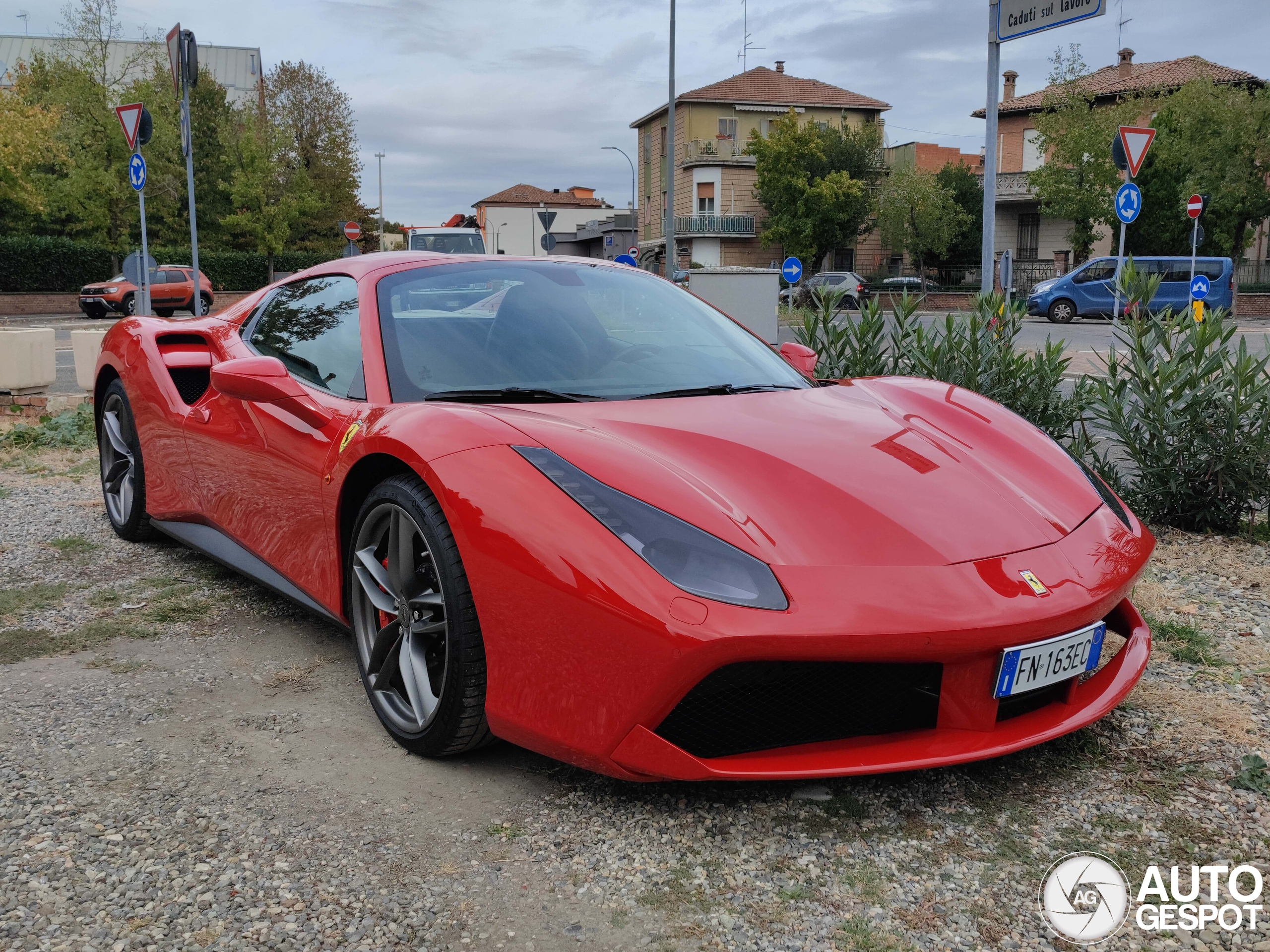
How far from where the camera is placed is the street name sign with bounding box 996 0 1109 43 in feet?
18.6

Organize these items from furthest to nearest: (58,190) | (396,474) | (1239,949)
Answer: (58,190), (396,474), (1239,949)

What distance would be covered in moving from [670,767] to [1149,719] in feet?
4.56

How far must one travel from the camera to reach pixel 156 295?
25797mm

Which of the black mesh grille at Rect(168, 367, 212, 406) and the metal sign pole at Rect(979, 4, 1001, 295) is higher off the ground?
the metal sign pole at Rect(979, 4, 1001, 295)

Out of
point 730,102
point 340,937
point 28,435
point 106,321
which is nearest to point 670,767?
point 340,937

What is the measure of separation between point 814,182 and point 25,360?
1748 inches

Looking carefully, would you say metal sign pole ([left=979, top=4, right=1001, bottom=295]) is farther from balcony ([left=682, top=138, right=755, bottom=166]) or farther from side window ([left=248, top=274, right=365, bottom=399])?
balcony ([left=682, top=138, right=755, bottom=166])

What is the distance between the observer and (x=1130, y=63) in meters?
51.0

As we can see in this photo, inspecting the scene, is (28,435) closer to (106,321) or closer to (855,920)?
(855,920)

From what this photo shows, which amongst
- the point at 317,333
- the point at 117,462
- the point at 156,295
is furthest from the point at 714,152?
the point at 317,333

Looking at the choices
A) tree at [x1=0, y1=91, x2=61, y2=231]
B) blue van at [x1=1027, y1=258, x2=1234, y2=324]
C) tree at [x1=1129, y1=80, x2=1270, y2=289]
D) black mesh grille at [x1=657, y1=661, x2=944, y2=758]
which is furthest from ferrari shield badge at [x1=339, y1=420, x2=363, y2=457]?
tree at [x1=1129, y1=80, x2=1270, y2=289]

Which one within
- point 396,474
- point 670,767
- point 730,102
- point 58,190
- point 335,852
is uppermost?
point 730,102

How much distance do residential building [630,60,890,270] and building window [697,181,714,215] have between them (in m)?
0.04

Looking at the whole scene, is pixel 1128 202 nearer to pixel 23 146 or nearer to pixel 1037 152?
pixel 23 146
